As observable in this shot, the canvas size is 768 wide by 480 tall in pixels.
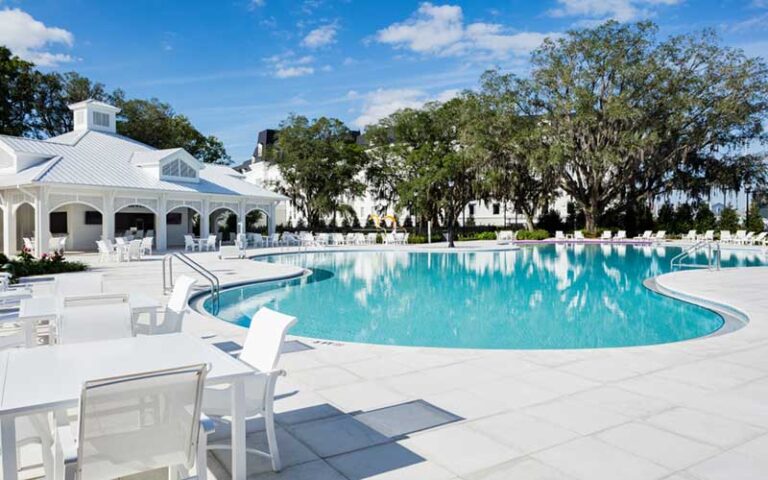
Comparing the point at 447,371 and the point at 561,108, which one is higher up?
the point at 561,108

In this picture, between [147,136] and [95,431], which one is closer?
[95,431]

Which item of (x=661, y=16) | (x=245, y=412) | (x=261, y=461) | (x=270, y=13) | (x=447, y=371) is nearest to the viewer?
(x=245, y=412)

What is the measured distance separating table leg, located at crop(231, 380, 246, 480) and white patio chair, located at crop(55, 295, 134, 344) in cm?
209

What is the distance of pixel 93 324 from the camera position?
462cm

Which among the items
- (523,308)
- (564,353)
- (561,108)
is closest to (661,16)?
(561,108)

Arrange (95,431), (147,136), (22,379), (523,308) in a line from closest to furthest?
(95,431)
(22,379)
(523,308)
(147,136)

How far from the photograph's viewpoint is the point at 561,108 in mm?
33875

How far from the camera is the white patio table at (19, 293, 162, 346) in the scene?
15.9 ft

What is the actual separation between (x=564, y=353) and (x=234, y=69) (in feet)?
90.5

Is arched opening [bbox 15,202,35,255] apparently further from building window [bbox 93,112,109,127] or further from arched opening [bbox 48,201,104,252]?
building window [bbox 93,112,109,127]

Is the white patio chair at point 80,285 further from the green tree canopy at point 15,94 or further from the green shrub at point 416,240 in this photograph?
the green tree canopy at point 15,94

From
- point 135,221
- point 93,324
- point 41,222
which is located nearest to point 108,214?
point 41,222

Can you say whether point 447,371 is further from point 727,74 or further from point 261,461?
point 727,74

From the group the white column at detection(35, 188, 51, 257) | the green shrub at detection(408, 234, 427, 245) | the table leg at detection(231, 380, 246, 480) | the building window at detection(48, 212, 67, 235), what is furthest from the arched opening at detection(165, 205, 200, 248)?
the table leg at detection(231, 380, 246, 480)
